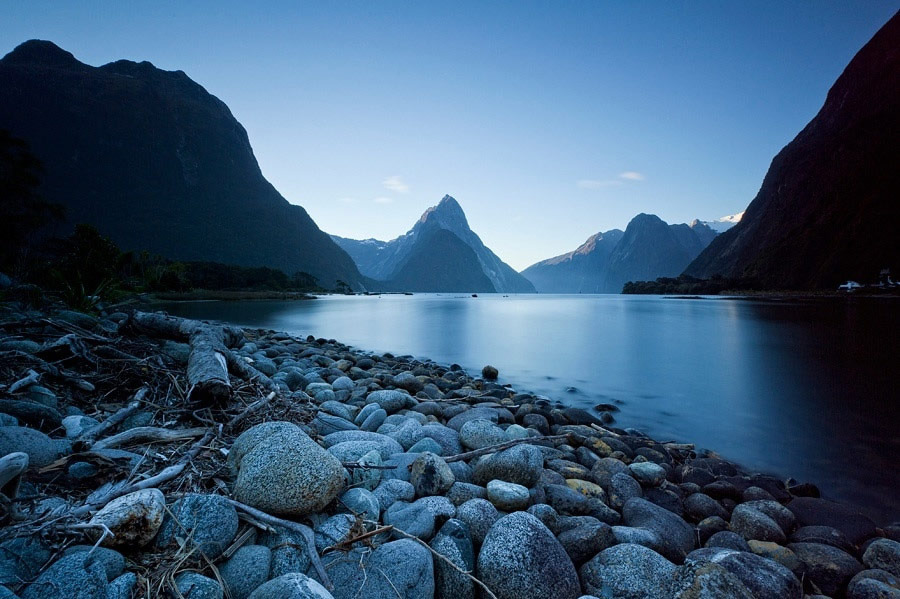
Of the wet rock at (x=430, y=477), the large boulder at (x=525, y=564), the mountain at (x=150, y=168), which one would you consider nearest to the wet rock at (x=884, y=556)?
the large boulder at (x=525, y=564)

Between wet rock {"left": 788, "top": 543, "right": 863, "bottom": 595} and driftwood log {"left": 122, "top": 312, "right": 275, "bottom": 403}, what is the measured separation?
580cm

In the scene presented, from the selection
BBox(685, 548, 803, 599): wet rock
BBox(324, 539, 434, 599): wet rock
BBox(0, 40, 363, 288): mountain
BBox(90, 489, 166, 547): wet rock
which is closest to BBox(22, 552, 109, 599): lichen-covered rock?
BBox(90, 489, 166, 547): wet rock

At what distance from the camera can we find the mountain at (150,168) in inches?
4825

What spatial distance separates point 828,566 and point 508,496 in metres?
2.86

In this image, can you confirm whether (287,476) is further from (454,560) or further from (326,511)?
(454,560)

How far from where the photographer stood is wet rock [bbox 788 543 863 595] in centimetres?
312

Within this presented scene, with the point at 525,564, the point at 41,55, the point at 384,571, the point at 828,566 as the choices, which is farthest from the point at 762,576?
the point at 41,55

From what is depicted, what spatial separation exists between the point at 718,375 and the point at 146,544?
657 inches

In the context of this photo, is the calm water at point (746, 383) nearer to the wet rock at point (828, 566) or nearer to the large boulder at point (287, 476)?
the wet rock at point (828, 566)

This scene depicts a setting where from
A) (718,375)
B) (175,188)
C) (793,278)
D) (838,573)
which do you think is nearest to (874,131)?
(793,278)

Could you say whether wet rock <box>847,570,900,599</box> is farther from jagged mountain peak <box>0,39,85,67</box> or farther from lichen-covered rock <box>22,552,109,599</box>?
jagged mountain peak <box>0,39,85,67</box>

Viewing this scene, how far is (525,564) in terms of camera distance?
2.48 m

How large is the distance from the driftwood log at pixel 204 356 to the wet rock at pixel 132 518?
6.09 ft

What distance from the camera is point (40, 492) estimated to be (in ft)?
7.52
